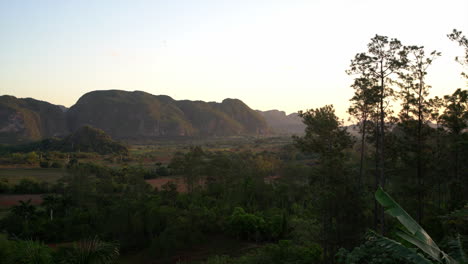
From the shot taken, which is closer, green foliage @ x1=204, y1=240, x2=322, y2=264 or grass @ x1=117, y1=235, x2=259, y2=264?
green foliage @ x1=204, y1=240, x2=322, y2=264

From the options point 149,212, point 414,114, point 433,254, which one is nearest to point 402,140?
point 414,114

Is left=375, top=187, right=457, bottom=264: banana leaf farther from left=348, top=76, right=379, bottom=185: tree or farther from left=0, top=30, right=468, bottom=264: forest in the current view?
left=348, top=76, right=379, bottom=185: tree

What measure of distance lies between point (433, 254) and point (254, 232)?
23.3 m

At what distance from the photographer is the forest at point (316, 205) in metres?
7.16

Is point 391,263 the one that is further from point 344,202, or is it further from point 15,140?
point 15,140

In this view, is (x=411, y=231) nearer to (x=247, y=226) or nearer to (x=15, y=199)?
(x=247, y=226)

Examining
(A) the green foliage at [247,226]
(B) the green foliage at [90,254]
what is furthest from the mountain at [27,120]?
(B) the green foliage at [90,254]

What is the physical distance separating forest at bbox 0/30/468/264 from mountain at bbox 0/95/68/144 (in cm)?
13176

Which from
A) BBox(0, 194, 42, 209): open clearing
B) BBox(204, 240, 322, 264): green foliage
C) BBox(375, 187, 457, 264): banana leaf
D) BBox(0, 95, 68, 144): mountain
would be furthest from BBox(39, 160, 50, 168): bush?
BBox(0, 95, 68, 144): mountain

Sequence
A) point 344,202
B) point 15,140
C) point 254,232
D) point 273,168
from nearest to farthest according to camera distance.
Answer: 1. point 344,202
2. point 254,232
3. point 273,168
4. point 15,140

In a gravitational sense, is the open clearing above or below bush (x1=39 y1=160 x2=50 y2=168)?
below

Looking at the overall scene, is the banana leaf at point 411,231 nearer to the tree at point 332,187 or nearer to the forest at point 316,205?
the forest at point 316,205

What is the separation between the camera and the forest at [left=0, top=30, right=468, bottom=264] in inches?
282

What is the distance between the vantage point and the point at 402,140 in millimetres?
15914
